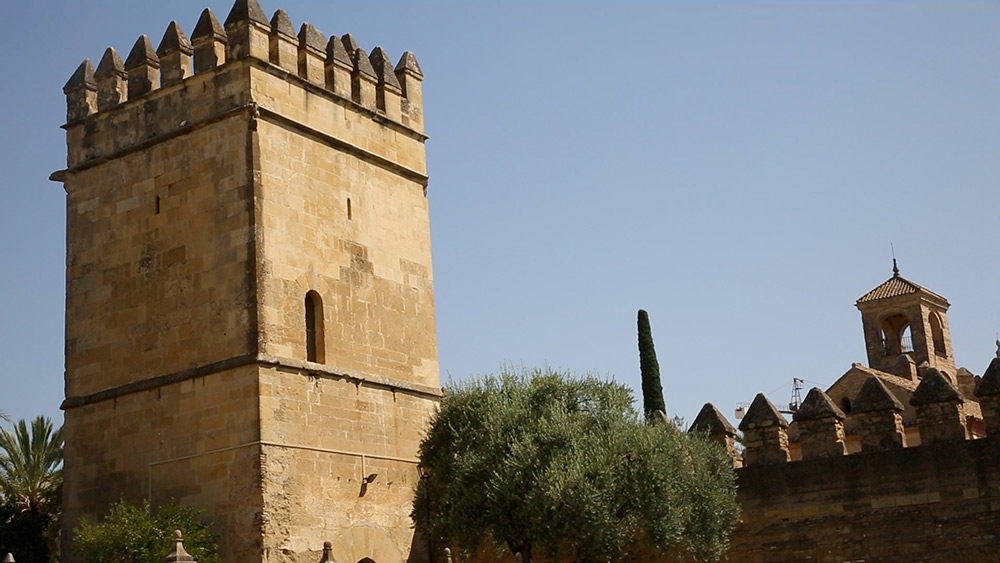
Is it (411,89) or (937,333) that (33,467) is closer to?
(411,89)

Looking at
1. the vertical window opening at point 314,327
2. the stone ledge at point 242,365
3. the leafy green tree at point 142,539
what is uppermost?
the vertical window opening at point 314,327

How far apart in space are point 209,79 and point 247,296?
320 centimetres

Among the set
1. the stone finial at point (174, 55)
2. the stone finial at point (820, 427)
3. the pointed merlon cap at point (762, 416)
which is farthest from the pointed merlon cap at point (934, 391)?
the stone finial at point (174, 55)

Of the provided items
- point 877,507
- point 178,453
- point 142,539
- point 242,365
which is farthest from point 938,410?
point 142,539

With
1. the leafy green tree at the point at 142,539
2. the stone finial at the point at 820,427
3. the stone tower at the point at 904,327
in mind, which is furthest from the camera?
the stone tower at the point at 904,327

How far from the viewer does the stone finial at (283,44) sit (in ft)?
56.7

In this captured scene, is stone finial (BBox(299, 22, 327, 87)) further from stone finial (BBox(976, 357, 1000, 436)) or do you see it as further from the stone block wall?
stone finial (BBox(976, 357, 1000, 436))

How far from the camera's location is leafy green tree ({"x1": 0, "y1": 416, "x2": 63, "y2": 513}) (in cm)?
2241

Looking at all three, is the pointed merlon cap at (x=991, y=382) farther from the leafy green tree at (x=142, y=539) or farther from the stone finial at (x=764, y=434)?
the leafy green tree at (x=142, y=539)

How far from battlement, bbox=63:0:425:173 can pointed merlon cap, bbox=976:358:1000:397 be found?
9.06 metres

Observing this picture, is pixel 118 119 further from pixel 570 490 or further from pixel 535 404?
pixel 570 490

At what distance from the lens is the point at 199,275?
654 inches

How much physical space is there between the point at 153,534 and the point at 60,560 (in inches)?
102

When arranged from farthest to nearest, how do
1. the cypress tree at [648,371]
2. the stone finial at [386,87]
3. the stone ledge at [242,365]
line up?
the cypress tree at [648,371]
the stone finial at [386,87]
the stone ledge at [242,365]
